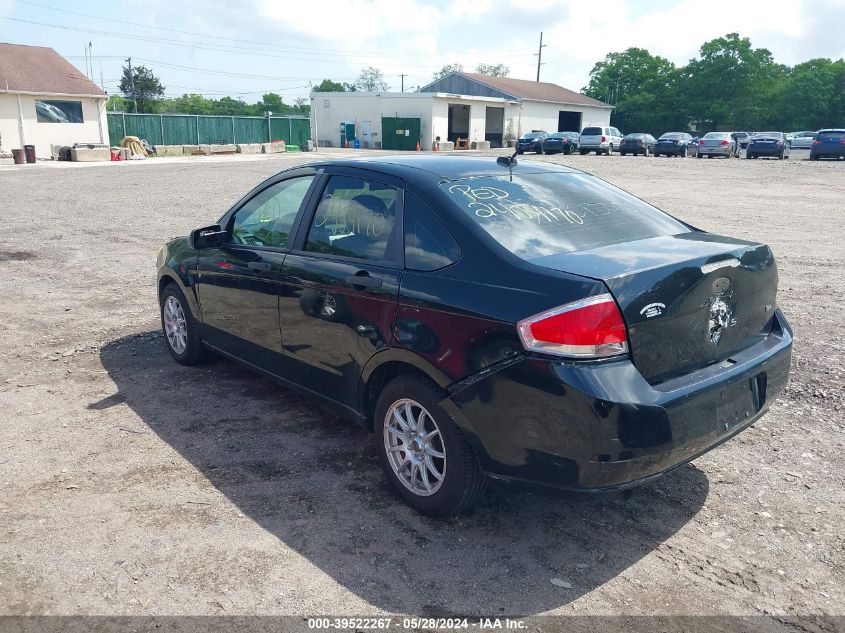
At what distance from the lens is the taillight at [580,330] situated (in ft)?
9.67

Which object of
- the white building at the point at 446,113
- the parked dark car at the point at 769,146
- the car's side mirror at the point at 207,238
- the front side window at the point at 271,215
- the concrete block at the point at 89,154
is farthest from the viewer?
the white building at the point at 446,113

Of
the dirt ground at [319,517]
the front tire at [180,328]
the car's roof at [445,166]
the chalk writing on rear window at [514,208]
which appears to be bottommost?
the dirt ground at [319,517]

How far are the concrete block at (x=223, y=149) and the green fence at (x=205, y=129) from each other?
12.9 feet

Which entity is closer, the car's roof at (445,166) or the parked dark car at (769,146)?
the car's roof at (445,166)

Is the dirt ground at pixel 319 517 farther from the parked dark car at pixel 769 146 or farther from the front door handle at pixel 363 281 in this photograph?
the parked dark car at pixel 769 146

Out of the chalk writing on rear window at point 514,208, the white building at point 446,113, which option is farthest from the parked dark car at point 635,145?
the chalk writing on rear window at point 514,208

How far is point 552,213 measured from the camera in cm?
379

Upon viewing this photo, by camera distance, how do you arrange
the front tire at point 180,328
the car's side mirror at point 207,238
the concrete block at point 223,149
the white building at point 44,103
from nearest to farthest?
the car's side mirror at point 207,238, the front tire at point 180,328, the white building at point 44,103, the concrete block at point 223,149

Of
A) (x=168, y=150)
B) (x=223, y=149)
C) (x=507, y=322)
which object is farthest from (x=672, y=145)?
(x=507, y=322)

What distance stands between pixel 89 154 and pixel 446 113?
27.8 meters

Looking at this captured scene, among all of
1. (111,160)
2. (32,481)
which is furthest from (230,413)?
(111,160)

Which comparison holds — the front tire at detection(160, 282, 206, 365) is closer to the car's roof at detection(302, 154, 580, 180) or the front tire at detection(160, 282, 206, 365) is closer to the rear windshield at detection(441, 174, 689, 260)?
the car's roof at detection(302, 154, 580, 180)

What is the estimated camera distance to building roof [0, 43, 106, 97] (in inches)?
1486

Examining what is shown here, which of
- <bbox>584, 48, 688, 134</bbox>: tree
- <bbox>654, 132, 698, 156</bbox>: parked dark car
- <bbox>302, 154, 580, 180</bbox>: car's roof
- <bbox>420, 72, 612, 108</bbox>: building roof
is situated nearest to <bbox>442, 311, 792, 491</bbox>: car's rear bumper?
<bbox>302, 154, 580, 180</bbox>: car's roof
